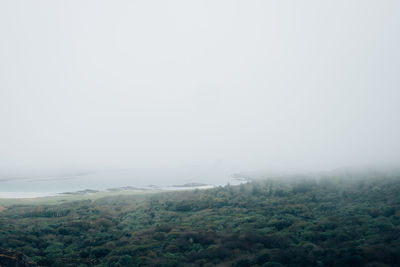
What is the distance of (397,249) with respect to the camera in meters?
14.9

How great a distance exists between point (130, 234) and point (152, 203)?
18.0 m

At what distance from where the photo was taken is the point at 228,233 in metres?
23.6

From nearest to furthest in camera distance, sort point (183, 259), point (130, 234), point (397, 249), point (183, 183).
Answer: point (397, 249), point (183, 259), point (130, 234), point (183, 183)

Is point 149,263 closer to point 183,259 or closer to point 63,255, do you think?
point 183,259

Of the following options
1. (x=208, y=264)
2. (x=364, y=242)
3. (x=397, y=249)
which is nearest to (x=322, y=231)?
(x=364, y=242)

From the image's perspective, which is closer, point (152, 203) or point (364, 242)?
point (364, 242)

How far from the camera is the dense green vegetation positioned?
1642 centimetres

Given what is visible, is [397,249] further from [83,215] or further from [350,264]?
[83,215]

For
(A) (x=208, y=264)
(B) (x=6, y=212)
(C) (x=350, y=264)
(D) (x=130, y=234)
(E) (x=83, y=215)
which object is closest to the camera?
(C) (x=350, y=264)

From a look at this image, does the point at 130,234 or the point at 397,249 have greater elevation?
the point at 397,249

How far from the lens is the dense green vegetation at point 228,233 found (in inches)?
647

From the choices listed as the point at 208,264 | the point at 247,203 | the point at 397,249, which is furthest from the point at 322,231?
the point at 247,203

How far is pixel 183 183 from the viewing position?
84.9m

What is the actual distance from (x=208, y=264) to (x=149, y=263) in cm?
391
